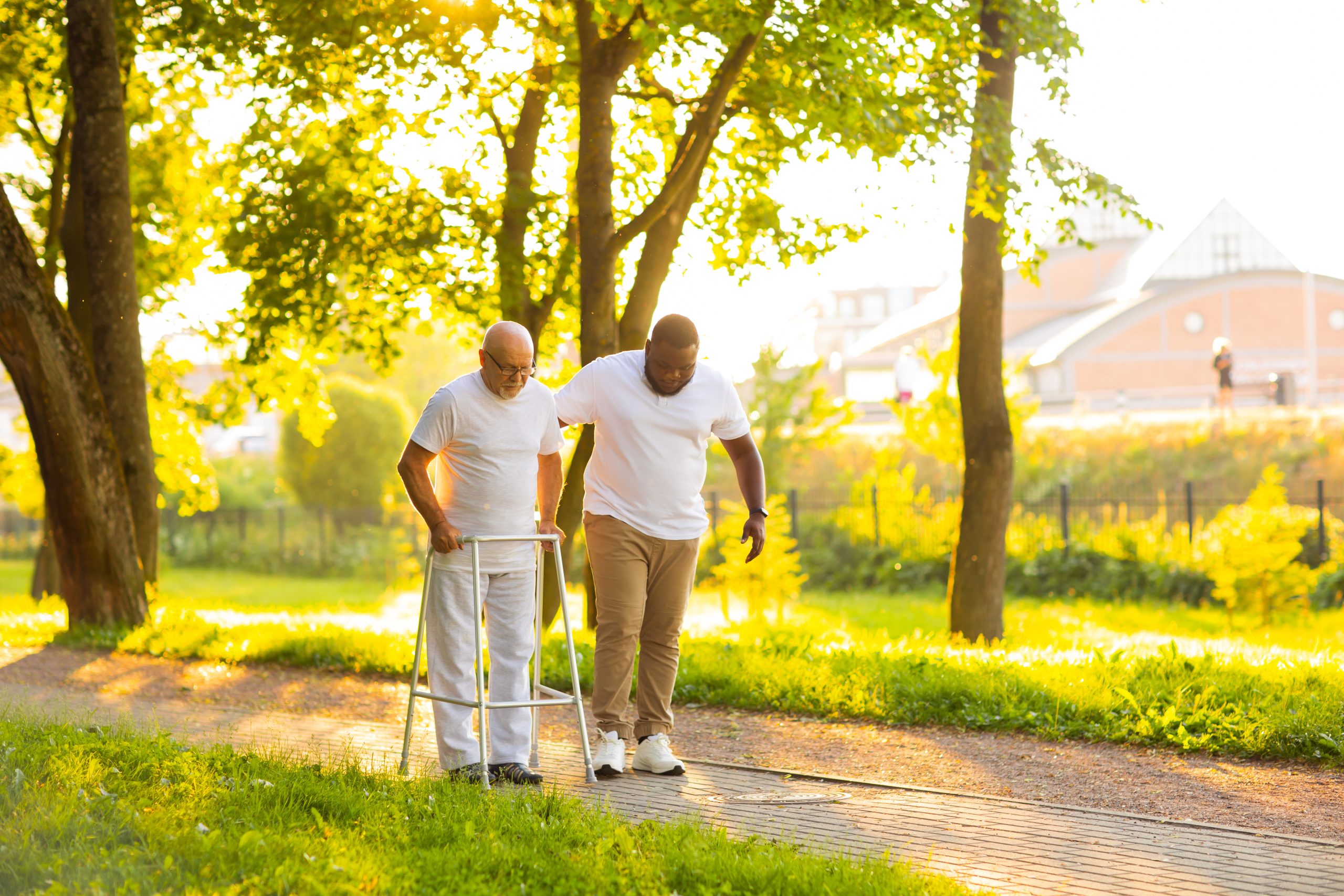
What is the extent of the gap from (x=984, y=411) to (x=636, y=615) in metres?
6.95

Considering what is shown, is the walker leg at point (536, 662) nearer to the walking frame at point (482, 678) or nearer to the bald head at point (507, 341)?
the walking frame at point (482, 678)

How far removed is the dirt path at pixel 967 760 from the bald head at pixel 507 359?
6.85 feet

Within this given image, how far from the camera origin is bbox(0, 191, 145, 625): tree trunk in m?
9.80

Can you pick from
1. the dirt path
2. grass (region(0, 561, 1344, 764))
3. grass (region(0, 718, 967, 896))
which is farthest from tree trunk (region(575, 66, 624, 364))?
grass (region(0, 718, 967, 896))

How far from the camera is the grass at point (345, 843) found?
12.2 feet

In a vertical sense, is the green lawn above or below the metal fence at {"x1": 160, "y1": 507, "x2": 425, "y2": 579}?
below

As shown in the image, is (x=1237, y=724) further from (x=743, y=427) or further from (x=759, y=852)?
(x=759, y=852)

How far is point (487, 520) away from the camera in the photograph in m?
5.39

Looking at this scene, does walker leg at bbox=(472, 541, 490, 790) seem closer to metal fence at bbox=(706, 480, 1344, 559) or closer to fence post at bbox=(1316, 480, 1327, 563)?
metal fence at bbox=(706, 480, 1344, 559)

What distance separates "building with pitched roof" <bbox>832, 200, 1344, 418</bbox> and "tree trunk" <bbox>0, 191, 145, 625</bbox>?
27647 mm

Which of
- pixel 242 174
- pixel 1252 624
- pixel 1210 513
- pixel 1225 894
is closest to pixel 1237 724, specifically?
pixel 1225 894

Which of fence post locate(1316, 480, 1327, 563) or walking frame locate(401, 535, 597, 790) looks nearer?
walking frame locate(401, 535, 597, 790)

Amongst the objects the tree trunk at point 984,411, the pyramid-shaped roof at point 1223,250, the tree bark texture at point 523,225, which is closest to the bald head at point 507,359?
the tree bark texture at point 523,225

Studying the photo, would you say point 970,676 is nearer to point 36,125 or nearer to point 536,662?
point 536,662
